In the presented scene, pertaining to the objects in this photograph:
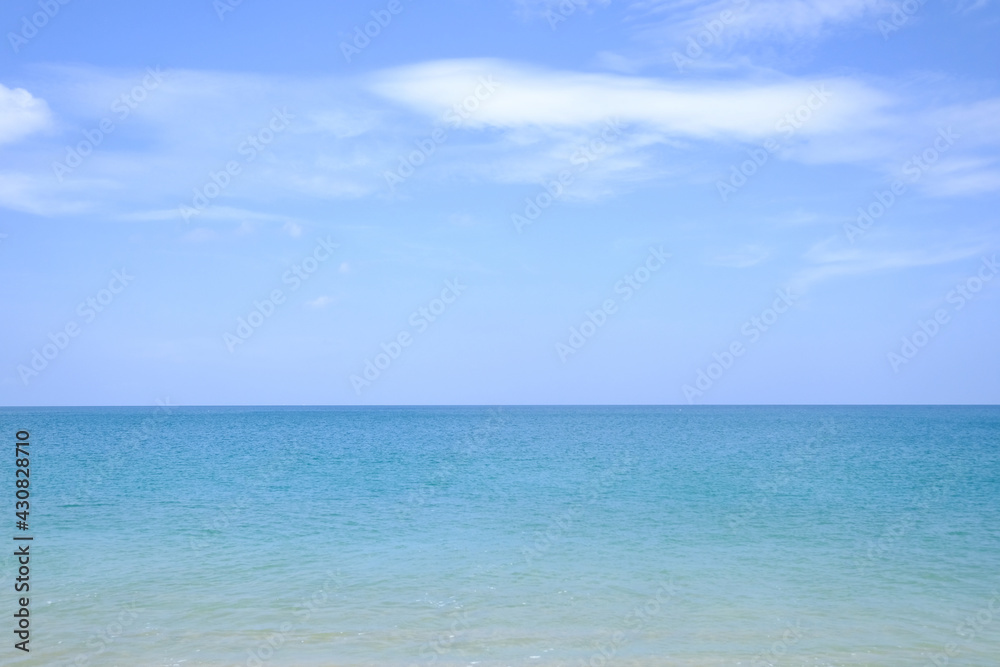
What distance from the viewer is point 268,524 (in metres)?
19.4

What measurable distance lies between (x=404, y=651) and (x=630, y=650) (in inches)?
116

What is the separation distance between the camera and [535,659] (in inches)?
387

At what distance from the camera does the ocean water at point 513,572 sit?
10.3 metres

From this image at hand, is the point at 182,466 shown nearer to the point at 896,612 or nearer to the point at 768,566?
the point at 768,566

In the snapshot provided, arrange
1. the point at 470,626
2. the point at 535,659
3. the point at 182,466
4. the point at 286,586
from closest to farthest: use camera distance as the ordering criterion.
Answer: the point at 535,659
the point at 470,626
the point at 286,586
the point at 182,466

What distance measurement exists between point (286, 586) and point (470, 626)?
3842 mm

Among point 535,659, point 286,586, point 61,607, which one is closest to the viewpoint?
point 535,659

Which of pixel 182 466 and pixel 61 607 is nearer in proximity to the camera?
pixel 61 607

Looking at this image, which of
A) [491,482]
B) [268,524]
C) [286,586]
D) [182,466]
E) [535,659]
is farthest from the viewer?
[182,466]

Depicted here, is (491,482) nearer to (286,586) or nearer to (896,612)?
(286,586)

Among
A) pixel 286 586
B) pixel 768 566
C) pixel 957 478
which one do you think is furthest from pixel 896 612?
pixel 957 478

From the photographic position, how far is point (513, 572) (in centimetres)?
1410

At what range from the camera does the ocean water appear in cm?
1030

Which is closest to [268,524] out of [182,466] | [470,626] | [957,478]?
[470,626]
